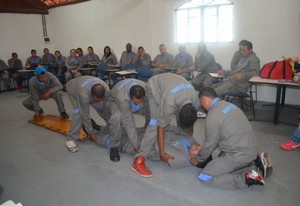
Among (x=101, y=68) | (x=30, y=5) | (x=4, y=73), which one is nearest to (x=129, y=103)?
(x=101, y=68)

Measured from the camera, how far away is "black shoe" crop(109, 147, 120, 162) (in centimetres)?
311

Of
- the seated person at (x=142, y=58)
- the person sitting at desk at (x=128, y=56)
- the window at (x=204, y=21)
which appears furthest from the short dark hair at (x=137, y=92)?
the person sitting at desk at (x=128, y=56)

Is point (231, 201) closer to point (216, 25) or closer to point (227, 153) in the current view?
point (227, 153)

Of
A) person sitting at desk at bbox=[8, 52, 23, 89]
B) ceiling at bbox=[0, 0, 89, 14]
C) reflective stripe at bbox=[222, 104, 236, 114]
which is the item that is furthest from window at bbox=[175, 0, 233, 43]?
person sitting at desk at bbox=[8, 52, 23, 89]

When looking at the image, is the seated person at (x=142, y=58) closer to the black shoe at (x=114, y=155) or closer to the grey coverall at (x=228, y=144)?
the black shoe at (x=114, y=155)

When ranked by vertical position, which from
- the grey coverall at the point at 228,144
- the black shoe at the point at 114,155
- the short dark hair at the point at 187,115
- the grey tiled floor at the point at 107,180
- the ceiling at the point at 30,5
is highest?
the ceiling at the point at 30,5

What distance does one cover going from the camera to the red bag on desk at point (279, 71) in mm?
3963

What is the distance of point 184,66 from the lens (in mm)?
6199

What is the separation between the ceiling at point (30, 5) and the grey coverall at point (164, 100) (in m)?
7.13

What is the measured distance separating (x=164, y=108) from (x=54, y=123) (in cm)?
274

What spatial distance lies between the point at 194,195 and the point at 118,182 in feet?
2.61

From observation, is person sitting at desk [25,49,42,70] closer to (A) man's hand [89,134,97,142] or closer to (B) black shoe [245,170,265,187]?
(A) man's hand [89,134,97,142]

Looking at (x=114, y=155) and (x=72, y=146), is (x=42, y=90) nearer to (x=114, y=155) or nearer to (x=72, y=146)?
(x=72, y=146)

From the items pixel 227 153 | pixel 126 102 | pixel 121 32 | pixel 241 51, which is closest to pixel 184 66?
pixel 241 51
